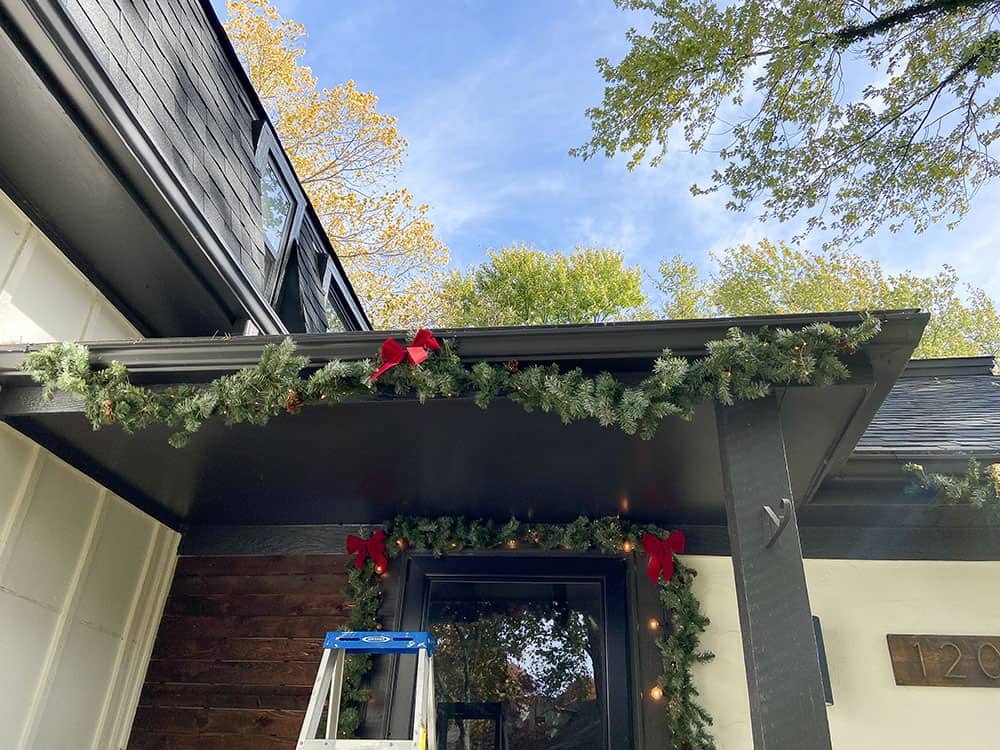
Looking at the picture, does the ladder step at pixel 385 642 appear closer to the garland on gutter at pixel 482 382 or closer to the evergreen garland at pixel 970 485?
the garland on gutter at pixel 482 382

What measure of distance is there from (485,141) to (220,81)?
1677 cm

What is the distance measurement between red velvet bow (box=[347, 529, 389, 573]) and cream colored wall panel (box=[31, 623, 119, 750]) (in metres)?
1.19

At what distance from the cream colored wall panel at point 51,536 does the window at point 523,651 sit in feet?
5.01

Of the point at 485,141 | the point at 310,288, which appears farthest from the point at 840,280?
the point at 310,288

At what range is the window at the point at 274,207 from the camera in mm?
4796

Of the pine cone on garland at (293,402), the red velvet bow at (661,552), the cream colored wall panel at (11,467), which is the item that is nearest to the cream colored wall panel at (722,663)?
the red velvet bow at (661,552)

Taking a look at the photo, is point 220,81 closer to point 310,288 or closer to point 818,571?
point 310,288

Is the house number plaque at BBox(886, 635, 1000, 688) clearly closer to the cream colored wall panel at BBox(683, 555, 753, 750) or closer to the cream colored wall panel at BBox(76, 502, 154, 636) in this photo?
the cream colored wall panel at BBox(683, 555, 753, 750)

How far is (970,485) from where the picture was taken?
285 centimetres

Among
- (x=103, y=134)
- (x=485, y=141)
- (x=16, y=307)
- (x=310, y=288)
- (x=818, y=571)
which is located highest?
(x=485, y=141)

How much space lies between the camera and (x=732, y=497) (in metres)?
1.95

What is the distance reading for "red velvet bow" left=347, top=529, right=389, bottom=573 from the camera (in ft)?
11.2

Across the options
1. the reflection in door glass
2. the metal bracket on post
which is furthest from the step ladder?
the metal bracket on post

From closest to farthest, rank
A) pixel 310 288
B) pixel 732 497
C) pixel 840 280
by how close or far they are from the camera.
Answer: pixel 732 497
pixel 310 288
pixel 840 280
